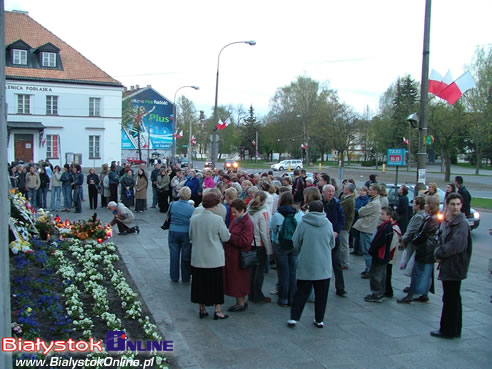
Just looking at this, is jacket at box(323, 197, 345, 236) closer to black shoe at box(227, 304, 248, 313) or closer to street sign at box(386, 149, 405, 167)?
black shoe at box(227, 304, 248, 313)

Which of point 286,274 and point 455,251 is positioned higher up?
point 455,251

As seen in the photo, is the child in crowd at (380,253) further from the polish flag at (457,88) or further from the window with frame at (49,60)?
the window with frame at (49,60)

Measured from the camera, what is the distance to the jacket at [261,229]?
734 centimetres

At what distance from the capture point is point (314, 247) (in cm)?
619

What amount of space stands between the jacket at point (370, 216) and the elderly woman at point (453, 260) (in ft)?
10.8

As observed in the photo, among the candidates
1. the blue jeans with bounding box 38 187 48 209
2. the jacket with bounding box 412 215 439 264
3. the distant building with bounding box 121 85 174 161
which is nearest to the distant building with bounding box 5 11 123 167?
the blue jeans with bounding box 38 187 48 209

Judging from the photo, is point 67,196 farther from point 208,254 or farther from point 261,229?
point 208,254

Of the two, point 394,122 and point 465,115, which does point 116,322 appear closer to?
point 465,115

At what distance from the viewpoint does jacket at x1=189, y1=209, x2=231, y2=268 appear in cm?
634

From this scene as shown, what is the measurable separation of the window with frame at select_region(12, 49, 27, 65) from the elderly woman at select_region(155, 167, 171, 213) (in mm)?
31817

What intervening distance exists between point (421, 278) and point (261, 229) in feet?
9.09

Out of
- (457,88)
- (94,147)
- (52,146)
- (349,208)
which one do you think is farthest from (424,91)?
(52,146)

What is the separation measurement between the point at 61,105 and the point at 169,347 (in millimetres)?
43095

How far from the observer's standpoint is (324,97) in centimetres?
8019
